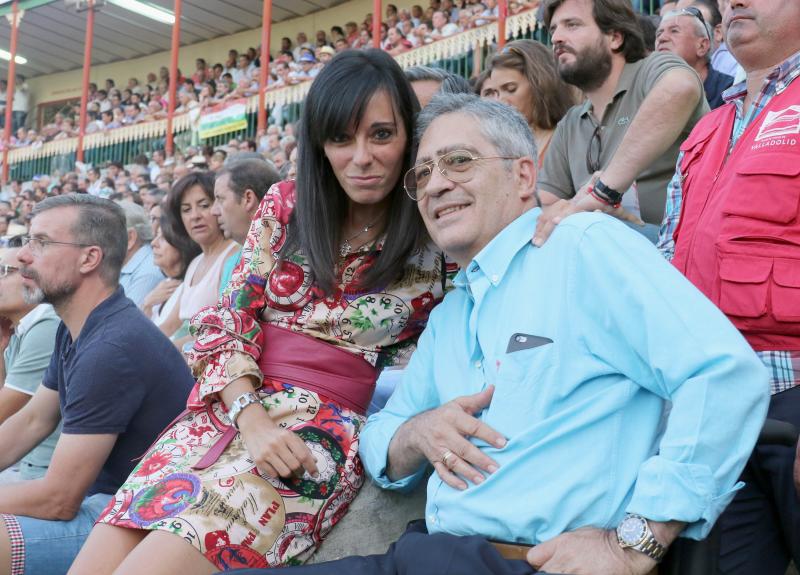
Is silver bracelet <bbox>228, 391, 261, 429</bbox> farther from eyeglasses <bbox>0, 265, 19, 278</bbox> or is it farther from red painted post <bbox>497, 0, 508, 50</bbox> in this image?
red painted post <bbox>497, 0, 508, 50</bbox>

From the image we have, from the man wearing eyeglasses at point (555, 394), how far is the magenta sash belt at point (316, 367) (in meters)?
0.28

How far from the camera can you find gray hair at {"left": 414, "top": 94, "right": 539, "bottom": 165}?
1.92m

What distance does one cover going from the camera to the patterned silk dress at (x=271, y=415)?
6.46 feet

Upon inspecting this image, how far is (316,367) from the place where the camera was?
220 centimetres

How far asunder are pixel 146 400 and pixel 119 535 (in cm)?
83

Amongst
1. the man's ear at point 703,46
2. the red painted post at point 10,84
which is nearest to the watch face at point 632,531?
the man's ear at point 703,46

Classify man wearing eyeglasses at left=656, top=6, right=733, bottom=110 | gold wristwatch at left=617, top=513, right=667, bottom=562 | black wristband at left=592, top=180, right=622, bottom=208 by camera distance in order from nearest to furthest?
1. gold wristwatch at left=617, top=513, right=667, bottom=562
2. black wristband at left=592, top=180, right=622, bottom=208
3. man wearing eyeglasses at left=656, top=6, right=733, bottom=110

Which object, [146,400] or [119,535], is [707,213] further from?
[146,400]

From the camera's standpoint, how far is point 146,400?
9.23 ft

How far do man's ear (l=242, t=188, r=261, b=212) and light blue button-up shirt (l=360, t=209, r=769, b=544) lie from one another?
9.50 feet

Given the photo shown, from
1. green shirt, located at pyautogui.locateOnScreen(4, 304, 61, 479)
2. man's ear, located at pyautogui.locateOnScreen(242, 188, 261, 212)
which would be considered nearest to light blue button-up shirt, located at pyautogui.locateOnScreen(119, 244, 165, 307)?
man's ear, located at pyautogui.locateOnScreen(242, 188, 261, 212)

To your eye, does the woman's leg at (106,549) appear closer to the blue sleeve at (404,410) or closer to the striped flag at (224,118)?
the blue sleeve at (404,410)

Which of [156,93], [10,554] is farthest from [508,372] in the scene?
[156,93]

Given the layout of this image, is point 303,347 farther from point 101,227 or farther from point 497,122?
point 101,227
